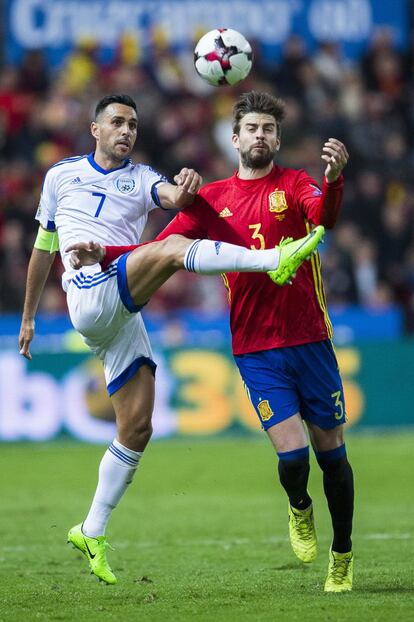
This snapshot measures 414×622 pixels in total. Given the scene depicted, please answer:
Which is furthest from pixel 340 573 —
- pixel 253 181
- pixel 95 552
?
pixel 253 181

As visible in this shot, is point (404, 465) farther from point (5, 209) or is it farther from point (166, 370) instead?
point (5, 209)

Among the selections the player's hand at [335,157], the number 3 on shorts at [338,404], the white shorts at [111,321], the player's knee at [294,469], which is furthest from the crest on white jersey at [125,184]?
the player's knee at [294,469]

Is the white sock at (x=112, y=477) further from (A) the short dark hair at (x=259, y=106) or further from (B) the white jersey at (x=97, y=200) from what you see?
(A) the short dark hair at (x=259, y=106)

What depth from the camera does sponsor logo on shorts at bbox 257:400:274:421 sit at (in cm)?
686

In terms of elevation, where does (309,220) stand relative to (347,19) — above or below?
below

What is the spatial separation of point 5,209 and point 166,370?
3.80 m

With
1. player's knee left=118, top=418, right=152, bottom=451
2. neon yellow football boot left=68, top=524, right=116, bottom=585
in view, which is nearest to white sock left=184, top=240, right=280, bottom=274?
player's knee left=118, top=418, right=152, bottom=451

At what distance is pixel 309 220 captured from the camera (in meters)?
6.91

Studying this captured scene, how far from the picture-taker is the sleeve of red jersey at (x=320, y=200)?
6.49m

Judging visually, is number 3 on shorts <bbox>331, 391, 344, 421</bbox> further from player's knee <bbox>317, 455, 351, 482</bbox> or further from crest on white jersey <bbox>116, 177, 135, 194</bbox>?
crest on white jersey <bbox>116, 177, 135, 194</bbox>

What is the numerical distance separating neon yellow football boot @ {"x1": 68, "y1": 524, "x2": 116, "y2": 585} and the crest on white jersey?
211 cm

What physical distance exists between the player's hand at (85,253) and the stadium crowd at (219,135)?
370 inches

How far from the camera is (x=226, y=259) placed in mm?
6527

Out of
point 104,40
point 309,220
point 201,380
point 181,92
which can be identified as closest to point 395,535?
point 309,220
